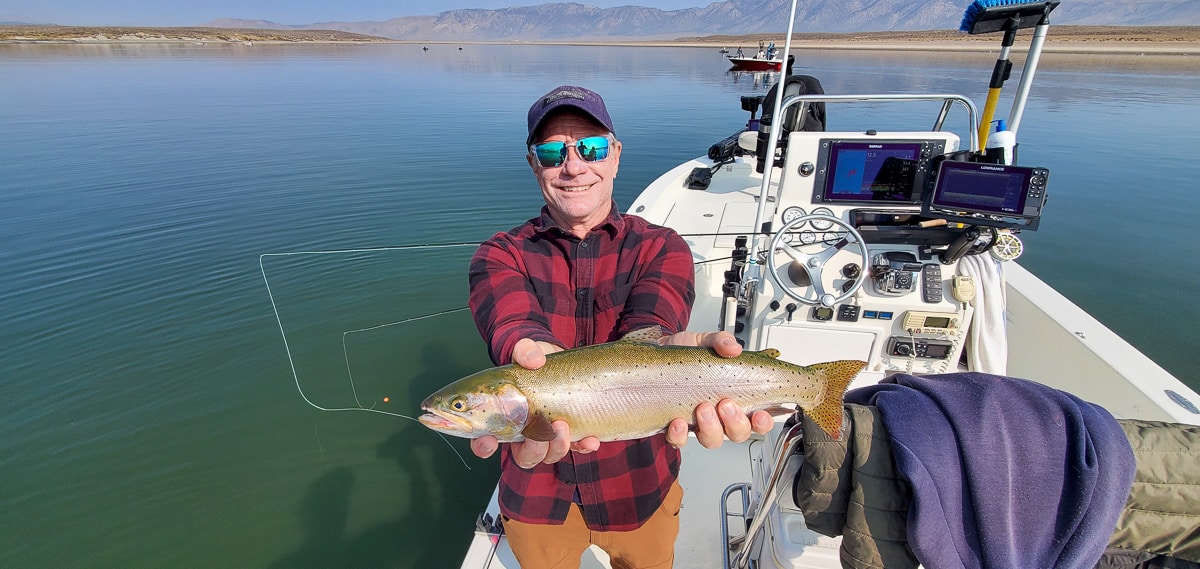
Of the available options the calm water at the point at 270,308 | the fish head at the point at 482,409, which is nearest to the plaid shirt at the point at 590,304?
the fish head at the point at 482,409

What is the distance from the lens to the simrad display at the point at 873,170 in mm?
3889

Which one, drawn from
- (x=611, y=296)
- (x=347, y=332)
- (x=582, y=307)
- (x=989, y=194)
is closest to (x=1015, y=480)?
(x=611, y=296)

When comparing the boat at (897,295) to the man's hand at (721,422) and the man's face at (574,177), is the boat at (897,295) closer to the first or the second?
the man's hand at (721,422)

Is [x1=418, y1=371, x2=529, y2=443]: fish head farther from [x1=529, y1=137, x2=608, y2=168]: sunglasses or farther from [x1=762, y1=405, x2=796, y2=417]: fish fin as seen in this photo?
[x1=762, y1=405, x2=796, y2=417]: fish fin

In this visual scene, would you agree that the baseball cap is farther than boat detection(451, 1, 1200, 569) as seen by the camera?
No

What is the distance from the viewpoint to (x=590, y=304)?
2.28 m

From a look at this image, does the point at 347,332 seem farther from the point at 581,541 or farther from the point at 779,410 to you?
the point at 779,410

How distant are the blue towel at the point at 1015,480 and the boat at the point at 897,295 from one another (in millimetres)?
1301

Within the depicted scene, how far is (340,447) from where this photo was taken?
5082 mm

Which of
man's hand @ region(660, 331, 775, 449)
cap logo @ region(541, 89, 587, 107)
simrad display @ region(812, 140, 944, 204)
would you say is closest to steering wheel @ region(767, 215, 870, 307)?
simrad display @ region(812, 140, 944, 204)

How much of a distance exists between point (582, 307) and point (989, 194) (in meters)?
2.84

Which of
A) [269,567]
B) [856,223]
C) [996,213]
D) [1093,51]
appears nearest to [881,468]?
[996,213]

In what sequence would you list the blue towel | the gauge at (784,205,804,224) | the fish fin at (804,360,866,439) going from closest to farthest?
the blue towel → the fish fin at (804,360,866,439) → the gauge at (784,205,804,224)

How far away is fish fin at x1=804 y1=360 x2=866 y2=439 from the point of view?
1.70 metres
